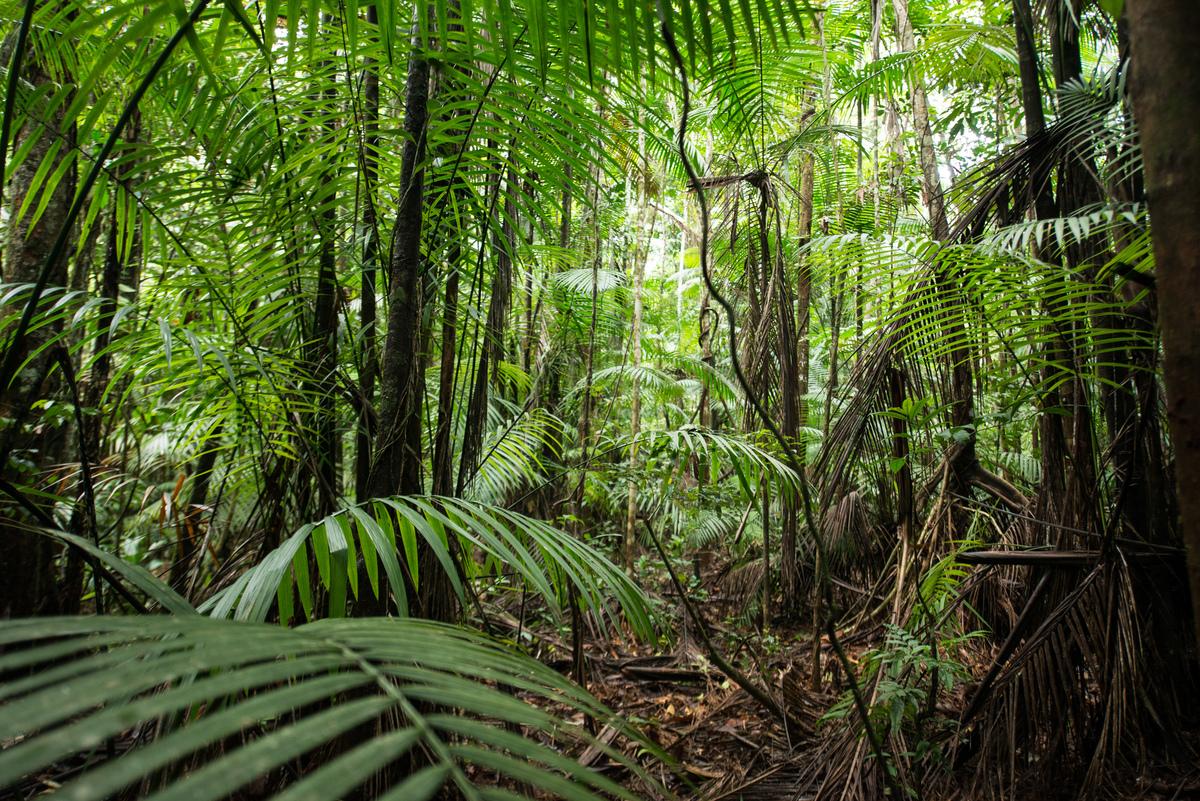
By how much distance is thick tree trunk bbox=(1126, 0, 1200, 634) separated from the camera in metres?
0.37

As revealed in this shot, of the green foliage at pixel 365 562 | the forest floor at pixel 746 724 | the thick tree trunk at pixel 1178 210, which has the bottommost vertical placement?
the forest floor at pixel 746 724

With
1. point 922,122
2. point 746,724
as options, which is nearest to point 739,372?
point 746,724

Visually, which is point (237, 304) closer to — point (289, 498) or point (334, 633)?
point (289, 498)

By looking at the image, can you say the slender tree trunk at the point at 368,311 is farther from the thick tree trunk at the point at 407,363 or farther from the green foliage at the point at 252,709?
the green foliage at the point at 252,709

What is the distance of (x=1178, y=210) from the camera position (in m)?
0.37

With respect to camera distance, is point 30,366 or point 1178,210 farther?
point 30,366

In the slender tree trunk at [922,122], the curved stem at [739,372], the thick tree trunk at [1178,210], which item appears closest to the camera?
the thick tree trunk at [1178,210]

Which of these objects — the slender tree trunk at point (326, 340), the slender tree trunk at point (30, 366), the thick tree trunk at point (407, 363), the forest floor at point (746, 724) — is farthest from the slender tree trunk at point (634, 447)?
the slender tree trunk at point (30, 366)

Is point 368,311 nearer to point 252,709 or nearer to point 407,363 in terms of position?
point 407,363

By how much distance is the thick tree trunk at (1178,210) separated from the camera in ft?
1.20

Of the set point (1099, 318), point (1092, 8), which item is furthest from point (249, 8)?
point (1092, 8)

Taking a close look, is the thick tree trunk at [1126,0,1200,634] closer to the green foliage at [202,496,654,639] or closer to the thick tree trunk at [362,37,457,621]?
the green foliage at [202,496,654,639]

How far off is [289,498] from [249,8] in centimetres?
112

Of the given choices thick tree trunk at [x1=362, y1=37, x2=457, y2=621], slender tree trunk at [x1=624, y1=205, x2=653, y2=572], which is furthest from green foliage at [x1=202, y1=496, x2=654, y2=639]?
slender tree trunk at [x1=624, y1=205, x2=653, y2=572]
